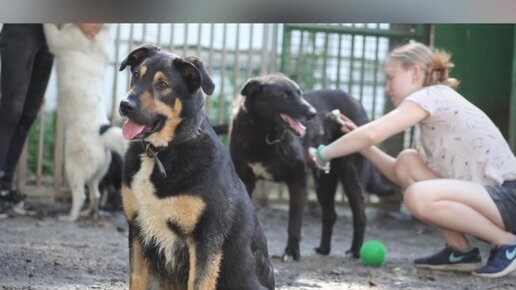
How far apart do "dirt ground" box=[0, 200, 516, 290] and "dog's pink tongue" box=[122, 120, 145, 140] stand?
1.15 metres

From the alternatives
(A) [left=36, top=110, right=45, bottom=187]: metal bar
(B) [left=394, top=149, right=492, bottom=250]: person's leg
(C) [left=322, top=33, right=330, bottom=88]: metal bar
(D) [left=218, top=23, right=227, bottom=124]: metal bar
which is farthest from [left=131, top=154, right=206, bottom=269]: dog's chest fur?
(C) [left=322, top=33, right=330, bottom=88]: metal bar

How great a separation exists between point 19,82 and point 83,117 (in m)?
1.04

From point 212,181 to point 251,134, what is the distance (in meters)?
2.33

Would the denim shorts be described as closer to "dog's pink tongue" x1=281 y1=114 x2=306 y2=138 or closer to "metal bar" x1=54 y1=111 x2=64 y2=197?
"dog's pink tongue" x1=281 y1=114 x2=306 y2=138

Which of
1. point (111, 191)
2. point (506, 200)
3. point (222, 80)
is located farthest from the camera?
point (222, 80)

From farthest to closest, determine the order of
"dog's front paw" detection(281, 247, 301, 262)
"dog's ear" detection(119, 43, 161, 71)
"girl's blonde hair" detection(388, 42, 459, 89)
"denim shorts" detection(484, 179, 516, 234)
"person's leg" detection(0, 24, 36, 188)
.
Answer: "person's leg" detection(0, 24, 36, 188), "dog's front paw" detection(281, 247, 301, 262), "girl's blonde hair" detection(388, 42, 459, 89), "denim shorts" detection(484, 179, 516, 234), "dog's ear" detection(119, 43, 161, 71)


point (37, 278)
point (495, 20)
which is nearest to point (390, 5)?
point (495, 20)

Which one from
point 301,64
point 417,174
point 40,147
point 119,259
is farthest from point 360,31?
point 119,259

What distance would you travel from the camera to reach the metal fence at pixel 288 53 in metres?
8.35

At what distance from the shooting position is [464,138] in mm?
4750

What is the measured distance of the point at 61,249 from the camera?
516 centimetres

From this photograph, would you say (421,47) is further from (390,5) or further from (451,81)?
(390,5)

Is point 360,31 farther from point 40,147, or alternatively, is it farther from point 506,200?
point 506,200

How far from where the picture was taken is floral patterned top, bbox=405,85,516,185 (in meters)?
4.71
